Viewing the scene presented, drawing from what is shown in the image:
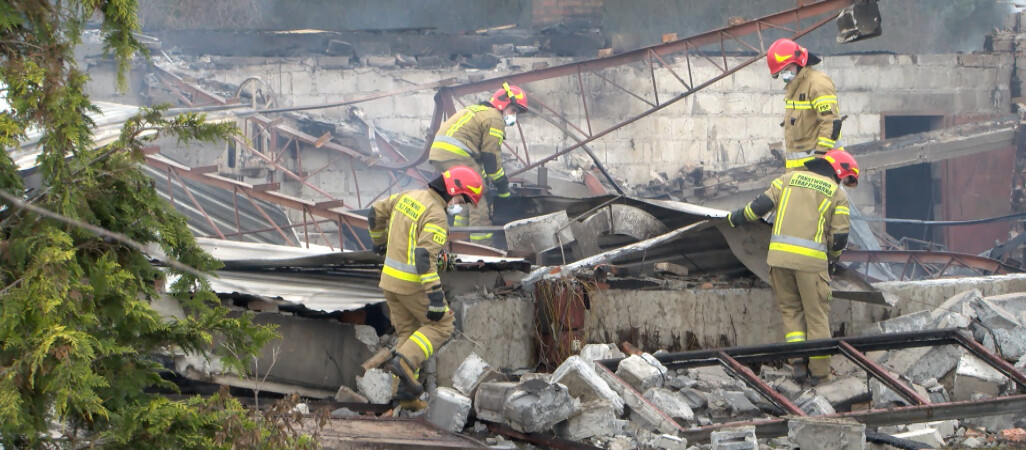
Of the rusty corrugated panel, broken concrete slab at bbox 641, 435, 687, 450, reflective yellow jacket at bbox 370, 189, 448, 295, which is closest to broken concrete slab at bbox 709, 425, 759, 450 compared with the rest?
broken concrete slab at bbox 641, 435, 687, 450

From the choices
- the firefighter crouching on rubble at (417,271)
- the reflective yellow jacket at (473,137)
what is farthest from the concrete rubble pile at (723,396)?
the reflective yellow jacket at (473,137)

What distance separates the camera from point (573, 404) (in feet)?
19.5

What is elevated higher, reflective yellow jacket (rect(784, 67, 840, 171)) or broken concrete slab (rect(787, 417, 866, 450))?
reflective yellow jacket (rect(784, 67, 840, 171))

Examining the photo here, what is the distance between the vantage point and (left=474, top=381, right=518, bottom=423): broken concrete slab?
621 cm

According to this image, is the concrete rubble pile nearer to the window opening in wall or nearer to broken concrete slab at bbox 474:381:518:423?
broken concrete slab at bbox 474:381:518:423

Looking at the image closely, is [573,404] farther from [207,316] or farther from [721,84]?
[721,84]

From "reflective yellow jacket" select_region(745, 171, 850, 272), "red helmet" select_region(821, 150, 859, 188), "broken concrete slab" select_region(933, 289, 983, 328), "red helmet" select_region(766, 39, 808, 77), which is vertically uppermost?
"red helmet" select_region(766, 39, 808, 77)

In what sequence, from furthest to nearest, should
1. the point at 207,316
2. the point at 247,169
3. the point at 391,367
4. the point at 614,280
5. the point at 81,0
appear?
the point at 247,169 < the point at 614,280 < the point at 391,367 < the point at 207,316 < the point at 81,0

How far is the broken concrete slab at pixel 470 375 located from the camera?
6530 mm

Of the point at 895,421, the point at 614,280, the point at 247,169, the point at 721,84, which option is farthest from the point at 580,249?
the point at 721,84

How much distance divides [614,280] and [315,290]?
6.82 feet

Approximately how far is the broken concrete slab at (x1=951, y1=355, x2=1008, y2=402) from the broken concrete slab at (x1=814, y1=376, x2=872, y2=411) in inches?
23.4

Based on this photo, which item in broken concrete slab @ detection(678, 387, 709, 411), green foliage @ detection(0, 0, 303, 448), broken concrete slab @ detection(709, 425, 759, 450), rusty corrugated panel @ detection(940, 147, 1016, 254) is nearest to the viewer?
green foliage @ detection(0, 0, 303, 448)

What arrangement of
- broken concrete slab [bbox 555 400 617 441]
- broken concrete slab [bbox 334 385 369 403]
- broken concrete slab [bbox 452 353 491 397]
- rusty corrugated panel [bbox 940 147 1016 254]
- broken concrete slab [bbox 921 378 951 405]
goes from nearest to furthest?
broken concrete slab [bbox 555 400 617 441], broken concrete slab [bbox 452 353 491 397], broken concrete slab [bbox 334 385 369 403], broken concrete slab [bbox 921 378 951 405], rusty corrugated panel [bbox 940 147 1016 254]
